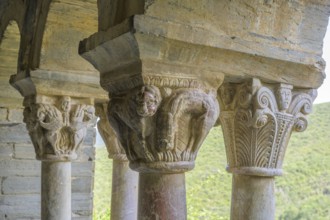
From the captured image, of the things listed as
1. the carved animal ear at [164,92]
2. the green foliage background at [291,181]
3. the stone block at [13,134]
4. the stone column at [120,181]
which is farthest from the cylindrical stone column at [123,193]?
the green foliage background at [291,181]

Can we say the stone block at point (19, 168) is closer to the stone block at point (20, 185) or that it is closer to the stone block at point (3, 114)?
the stone block at point (20, 185)

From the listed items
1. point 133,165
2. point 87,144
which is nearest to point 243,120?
point 133,165

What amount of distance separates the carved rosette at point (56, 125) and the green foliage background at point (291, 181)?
37.2 ft

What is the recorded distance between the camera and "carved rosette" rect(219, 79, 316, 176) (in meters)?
2.07

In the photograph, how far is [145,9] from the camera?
1813 mm

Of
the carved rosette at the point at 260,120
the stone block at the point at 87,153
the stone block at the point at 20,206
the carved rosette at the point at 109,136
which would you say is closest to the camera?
the carved rosette at the point at 260,120

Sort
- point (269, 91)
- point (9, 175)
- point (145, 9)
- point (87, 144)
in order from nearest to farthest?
point (145, 9) → point (269, 91) → point (9, 175) → point (87, 144)

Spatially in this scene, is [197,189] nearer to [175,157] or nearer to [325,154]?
[325,154]

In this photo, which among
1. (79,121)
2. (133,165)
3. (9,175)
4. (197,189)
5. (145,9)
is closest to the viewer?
(145,9)

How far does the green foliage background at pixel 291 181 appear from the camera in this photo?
50.4 ft

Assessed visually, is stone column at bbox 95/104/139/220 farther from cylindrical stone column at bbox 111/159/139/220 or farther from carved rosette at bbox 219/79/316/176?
carved rosette at bbox 219/79/316/176

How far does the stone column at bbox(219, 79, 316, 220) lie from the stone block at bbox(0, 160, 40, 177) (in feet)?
10.3

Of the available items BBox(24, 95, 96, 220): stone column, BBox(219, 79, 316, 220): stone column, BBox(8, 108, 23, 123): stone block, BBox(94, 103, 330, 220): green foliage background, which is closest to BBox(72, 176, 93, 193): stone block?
BBox(8, 108, 23, 123): stone block

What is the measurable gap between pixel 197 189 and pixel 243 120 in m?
13.7
